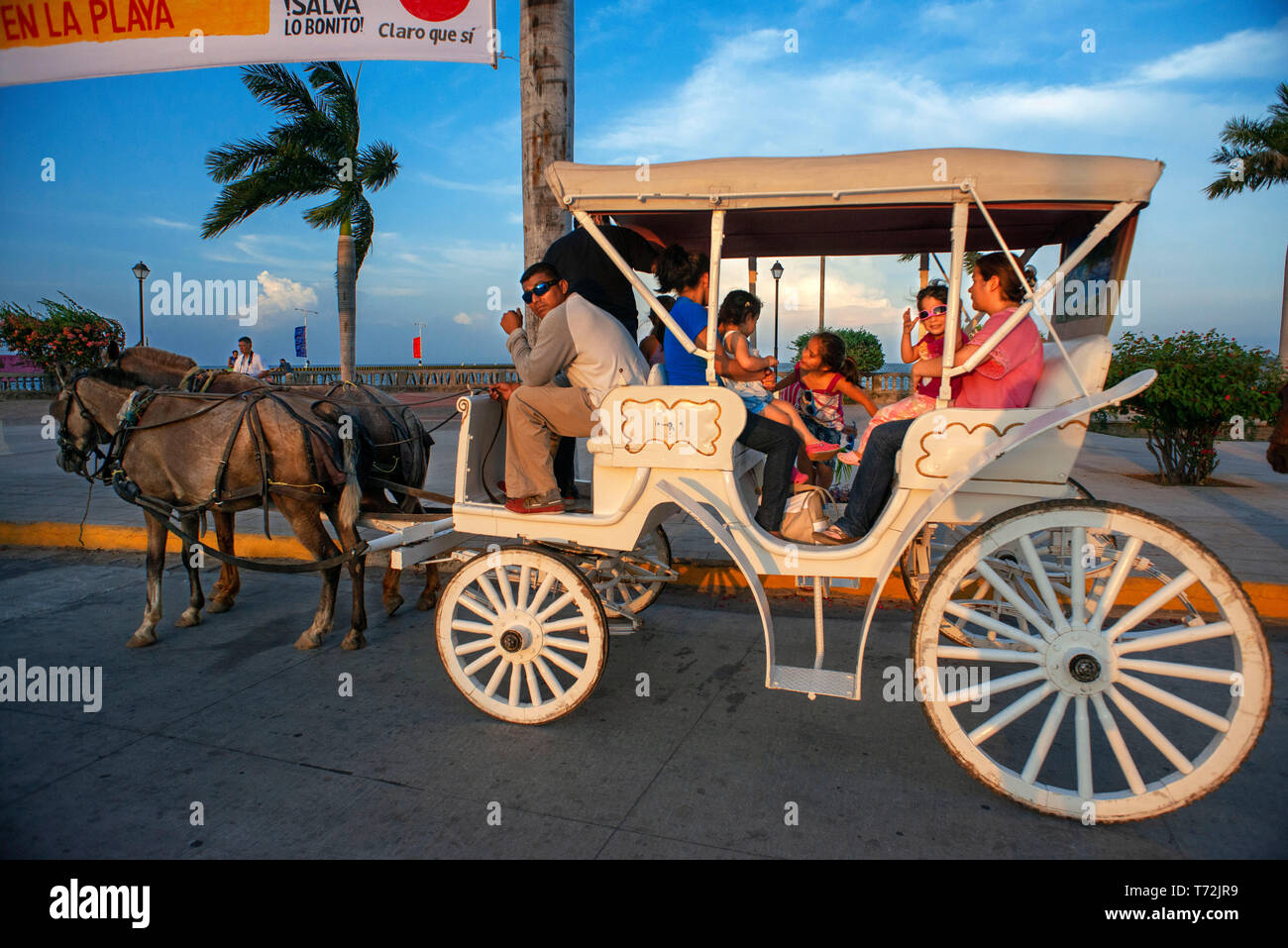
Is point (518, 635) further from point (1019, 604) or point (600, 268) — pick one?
point (600, 268)

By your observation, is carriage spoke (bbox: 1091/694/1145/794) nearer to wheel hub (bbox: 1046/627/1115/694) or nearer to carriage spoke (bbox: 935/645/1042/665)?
wheel hub (bbox: 1046/627/1115/694)

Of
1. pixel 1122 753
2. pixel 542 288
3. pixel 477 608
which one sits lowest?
pixel 1122 753

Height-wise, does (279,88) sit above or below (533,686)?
above

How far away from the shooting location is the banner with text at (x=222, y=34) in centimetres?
560

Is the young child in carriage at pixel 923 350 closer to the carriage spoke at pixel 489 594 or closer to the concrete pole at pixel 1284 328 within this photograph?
the carriage spoke at pixel 489 594

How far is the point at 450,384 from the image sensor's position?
1233 inches

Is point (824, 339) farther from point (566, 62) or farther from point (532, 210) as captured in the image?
point (566, 62)

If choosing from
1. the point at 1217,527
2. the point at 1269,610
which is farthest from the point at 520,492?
the point at 1217,527

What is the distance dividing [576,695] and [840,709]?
1.29m

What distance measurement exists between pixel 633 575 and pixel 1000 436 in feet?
7.83

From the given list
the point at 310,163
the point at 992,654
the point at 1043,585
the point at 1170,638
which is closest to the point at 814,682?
the point at 992,654

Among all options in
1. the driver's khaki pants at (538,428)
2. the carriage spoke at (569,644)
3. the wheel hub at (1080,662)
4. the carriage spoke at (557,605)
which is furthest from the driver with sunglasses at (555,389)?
the wheel hub at (1080,662)

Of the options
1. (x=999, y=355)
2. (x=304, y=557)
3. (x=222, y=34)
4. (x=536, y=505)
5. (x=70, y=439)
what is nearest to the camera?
(x=999, y=355)

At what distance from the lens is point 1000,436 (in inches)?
108
